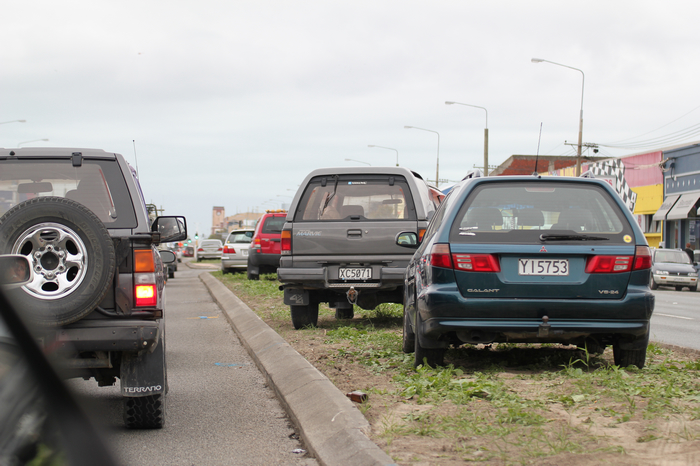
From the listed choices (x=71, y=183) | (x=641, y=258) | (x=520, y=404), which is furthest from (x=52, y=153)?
(x=641, y=258)

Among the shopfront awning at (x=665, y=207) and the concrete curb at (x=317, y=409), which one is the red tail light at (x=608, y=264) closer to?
the concrete curb at (x=317, y=409)

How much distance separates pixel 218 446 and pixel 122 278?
1.14 m

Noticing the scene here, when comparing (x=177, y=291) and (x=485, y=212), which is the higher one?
(x=485, y=212)

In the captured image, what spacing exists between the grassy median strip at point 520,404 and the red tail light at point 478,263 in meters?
0.77

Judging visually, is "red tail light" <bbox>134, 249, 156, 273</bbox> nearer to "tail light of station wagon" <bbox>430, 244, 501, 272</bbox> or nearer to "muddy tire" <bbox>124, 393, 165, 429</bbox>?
"muddy tire" <bbox>124, 393, 165, 429</bbox>

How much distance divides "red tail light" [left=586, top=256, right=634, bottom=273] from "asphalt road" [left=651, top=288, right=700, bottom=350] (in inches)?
108

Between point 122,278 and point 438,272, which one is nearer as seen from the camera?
point 122,278

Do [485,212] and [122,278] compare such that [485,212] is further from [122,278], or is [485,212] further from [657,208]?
[657,208]

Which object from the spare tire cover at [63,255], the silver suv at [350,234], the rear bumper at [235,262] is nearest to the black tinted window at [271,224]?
the rear bumper at [235,262]

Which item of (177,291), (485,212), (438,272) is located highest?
(485,212)

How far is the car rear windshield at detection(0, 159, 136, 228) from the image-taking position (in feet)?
16.6

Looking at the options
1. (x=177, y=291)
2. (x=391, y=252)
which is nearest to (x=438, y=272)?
(x=391, y=252)

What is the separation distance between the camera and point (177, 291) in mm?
20969

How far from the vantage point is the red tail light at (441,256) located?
5797 millimetres
